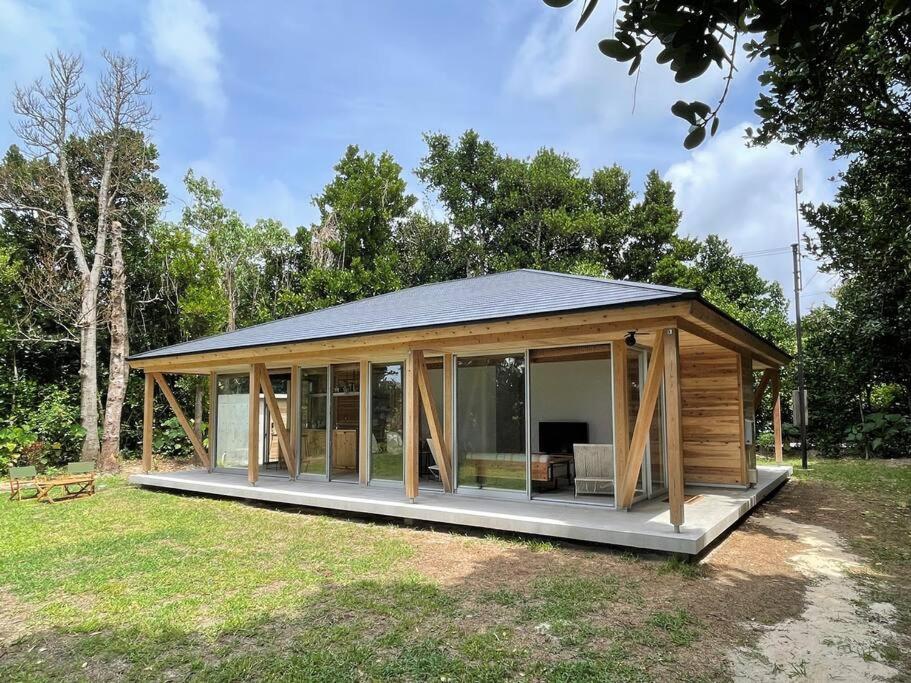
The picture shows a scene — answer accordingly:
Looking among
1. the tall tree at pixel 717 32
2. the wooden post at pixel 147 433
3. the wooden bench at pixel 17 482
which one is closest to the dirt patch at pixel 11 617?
the tall tree at pixel 717 32

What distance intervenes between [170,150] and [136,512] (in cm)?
1274

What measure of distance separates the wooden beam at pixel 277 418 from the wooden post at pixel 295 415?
0.23ft

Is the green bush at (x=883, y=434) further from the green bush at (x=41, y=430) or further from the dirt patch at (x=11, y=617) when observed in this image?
the green bush at (x=41, y=430)

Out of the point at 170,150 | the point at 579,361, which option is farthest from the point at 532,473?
the point at 170,150

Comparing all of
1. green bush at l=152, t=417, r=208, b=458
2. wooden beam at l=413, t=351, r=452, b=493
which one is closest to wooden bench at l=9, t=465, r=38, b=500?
green bush at l=152, t=417, r=208, b=458

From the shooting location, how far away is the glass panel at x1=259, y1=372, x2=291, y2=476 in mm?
10891

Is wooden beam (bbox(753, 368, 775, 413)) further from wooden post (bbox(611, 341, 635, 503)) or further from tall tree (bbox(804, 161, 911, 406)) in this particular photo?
wooden post (bbox(611, 341, 635, 503))

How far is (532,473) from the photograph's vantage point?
776 centimetres

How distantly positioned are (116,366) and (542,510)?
11.9 m

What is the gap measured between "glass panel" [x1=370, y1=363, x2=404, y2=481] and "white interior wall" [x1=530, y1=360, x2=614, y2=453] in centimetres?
241

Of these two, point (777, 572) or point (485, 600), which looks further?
point (777, 572)

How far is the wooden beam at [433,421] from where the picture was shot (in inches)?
308

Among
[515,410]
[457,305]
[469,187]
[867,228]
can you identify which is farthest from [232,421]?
[469,187]

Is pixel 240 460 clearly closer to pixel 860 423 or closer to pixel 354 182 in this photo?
pixel 354 182
